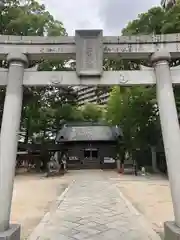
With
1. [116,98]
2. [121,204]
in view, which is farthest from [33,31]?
Answer: [121,204]

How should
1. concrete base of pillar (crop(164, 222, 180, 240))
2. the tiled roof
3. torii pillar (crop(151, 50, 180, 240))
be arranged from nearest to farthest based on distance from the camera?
concrete base of pillar (crop(164, 222, 180, 240)) → torii pillar (crop(151, 50, 180, 240)) → the tiled roof

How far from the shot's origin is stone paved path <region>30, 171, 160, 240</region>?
5.86 meters

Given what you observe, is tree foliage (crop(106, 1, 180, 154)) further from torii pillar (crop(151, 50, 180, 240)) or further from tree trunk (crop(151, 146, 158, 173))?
torii pillar (crop(151, 50, 180, 240))

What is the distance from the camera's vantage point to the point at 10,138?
16.4 feet

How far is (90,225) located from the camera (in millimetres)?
6695

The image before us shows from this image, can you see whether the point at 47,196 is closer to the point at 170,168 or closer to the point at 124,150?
the point at 170,168

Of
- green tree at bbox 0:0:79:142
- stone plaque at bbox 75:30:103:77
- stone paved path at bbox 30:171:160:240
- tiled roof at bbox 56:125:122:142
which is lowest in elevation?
stone paved path at bbox 30:171:160:240

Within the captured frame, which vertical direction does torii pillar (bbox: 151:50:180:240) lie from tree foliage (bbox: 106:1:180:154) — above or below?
below

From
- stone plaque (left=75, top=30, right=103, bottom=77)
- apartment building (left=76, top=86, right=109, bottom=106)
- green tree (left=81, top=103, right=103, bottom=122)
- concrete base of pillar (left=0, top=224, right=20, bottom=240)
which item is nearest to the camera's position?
concrete base of pillar (left=0, top=224, right=20, bottom=240)

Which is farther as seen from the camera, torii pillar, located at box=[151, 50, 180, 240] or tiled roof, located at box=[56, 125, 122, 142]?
tiled roof, located at box=[56, 125, 122, 142]

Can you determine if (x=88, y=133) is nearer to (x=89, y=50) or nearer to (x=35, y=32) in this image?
(x=35, y=32)

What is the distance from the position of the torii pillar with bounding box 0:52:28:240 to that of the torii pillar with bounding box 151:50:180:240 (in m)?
2.77

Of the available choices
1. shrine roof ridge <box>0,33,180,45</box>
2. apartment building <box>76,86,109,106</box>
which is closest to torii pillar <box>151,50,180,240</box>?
shrine roof ridge <box>0,33,180,45</box>

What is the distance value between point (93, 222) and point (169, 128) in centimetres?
350
